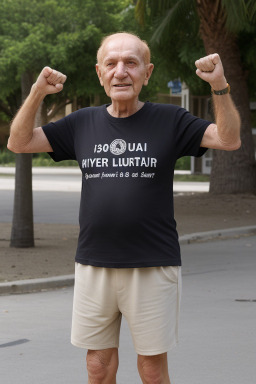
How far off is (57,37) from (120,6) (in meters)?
4.29

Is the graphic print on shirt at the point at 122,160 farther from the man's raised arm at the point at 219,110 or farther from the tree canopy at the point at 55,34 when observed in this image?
the tree canopy at the point at 55,34

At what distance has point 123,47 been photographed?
3879mm

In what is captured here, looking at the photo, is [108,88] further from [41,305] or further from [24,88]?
[24,88]

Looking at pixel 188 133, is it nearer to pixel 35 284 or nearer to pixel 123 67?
pixel 123 67

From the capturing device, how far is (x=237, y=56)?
75.2ft

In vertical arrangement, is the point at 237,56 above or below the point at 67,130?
above

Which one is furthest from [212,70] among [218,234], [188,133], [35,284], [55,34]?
[55,34]

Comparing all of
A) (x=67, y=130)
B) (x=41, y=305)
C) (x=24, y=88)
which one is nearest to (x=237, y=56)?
(x=24, y=88)

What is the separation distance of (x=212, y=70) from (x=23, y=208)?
9.77 metres

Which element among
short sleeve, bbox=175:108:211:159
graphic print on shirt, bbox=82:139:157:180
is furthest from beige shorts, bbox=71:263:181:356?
short sleeve, bbox=175:108:211:159

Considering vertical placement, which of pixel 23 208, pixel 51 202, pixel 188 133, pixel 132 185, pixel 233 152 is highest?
pixel 188 133

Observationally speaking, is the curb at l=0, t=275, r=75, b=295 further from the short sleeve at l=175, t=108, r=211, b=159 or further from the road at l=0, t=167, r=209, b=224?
the road at l=0, t=167, r=209, b=224

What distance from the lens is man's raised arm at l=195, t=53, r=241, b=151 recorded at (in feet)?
12.1

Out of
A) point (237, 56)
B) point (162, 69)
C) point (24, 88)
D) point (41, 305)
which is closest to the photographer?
point (41, 305)
